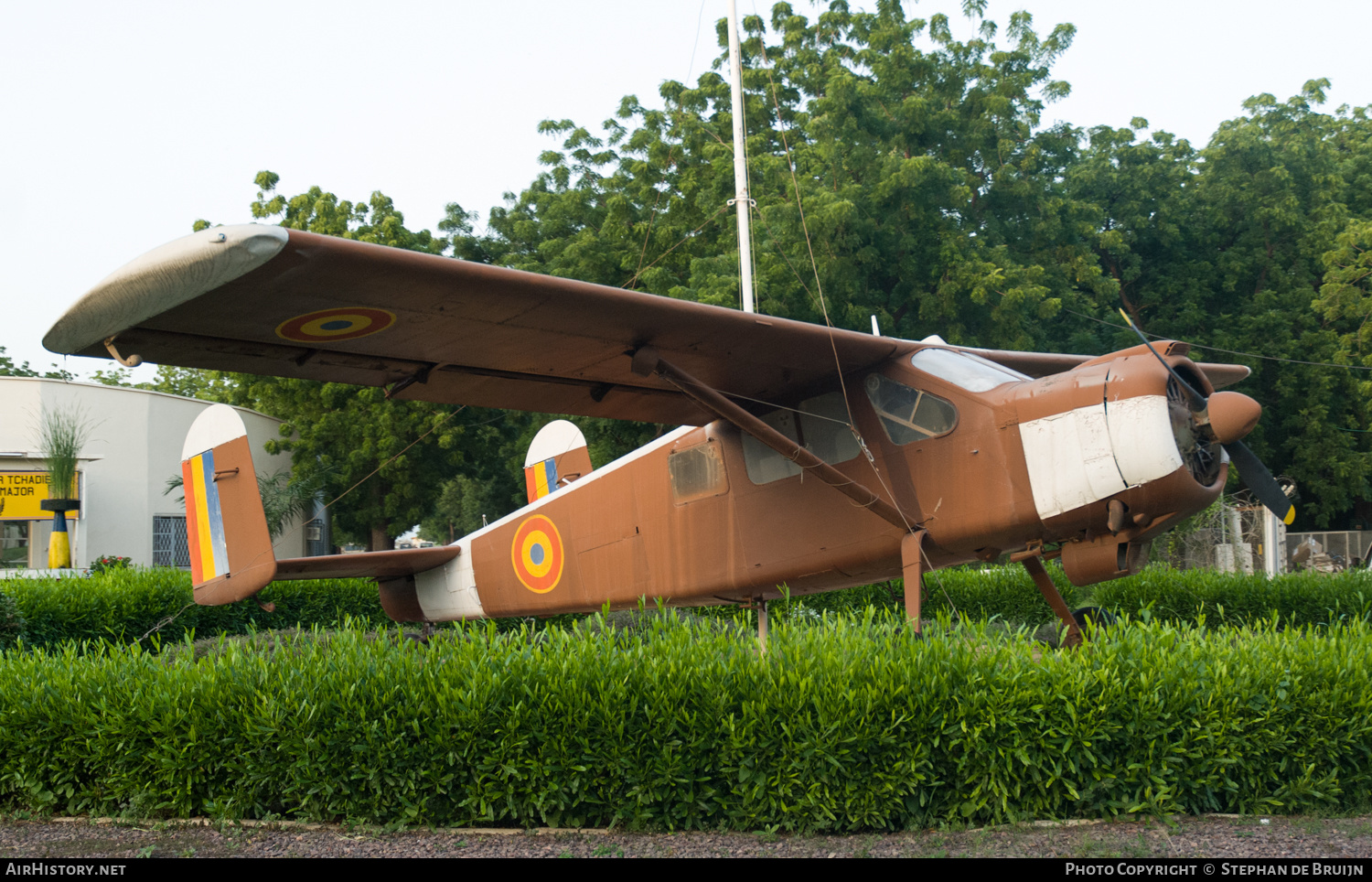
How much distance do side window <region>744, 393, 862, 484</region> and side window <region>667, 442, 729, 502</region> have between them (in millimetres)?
324

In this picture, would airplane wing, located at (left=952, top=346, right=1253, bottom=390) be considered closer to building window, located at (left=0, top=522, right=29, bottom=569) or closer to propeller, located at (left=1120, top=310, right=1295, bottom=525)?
propeller, located at (left=1120, top=310, right=1295, bottom=525)

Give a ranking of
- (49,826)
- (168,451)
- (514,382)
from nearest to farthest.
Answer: (49,826) → (514,382) → (168,451)

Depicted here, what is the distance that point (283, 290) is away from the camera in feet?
18.2

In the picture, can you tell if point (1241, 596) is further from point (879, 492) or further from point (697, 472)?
point (697, 472)

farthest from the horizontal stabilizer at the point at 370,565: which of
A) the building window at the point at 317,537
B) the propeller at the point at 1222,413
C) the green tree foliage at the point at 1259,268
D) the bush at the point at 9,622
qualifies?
the green tree foliage at the point at 1259,268

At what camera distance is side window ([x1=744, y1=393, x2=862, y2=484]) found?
756 cm

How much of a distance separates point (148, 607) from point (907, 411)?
33.7 feet

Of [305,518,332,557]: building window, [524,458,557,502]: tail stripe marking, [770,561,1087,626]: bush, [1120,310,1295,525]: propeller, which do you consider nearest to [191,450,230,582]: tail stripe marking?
[524,458,557,502]: tail stripe marking

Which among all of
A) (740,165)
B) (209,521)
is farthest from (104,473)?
(740,165)

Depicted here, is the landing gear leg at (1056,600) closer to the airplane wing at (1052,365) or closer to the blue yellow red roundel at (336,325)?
the airplane wing at (1052,365)

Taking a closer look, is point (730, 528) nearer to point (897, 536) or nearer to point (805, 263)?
point (897, 536)

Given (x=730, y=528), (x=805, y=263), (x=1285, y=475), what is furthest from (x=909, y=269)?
(x=730, y=528)

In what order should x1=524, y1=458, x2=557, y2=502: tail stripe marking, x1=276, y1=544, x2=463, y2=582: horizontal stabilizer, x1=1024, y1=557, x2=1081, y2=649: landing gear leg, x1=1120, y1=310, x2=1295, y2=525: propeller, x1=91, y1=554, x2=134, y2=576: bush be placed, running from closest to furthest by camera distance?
x1=1120, y1=310, x2=1295, y2=525: propeller → x1=1024, y1=557, x2=1081, y2=649: landing gear leg → x1=276, y1=544, x2=463, y2=582: horizontal stabilizer → x1=524, y1=458, x2=557, y2=502: tail stripe marking → x1=91, y1=554, x2=134, y2=576: bush

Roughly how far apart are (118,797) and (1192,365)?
23.1 feet
